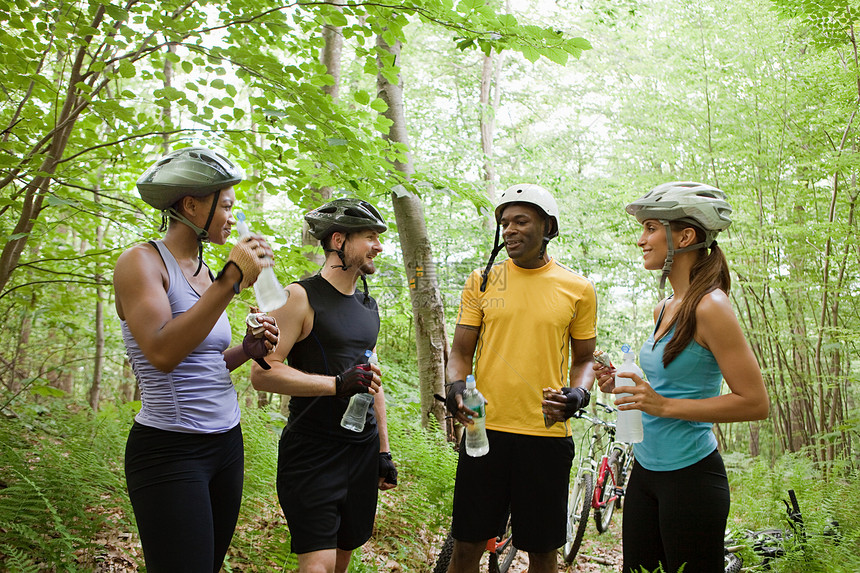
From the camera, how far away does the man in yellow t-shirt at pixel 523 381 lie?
3.02 metres

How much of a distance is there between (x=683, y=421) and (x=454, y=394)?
115cm

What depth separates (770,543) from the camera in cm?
482

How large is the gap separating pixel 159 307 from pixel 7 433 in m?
3.99

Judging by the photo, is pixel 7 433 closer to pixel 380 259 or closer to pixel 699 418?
pixel 699 418

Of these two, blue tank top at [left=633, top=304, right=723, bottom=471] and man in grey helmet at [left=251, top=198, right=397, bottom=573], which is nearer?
blue tank top at [left=633, top=304, right=723, bottom=471]

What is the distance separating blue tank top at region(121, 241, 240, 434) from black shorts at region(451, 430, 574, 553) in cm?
143

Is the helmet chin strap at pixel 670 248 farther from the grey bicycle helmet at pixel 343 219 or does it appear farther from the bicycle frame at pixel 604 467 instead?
the bicycle frame at pixel 604 467

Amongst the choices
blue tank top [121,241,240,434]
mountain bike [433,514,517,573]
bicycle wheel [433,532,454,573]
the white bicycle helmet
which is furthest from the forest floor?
the white bicycle helmet

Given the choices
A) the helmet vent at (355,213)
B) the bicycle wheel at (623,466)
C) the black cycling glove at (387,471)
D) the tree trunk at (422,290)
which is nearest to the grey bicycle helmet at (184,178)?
the helmet vent at (355,213)

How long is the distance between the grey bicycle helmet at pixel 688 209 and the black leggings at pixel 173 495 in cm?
227

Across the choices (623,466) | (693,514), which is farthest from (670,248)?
(623,466)

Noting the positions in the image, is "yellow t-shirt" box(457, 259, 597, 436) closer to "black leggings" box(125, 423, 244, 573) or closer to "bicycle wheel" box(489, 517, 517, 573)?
"bicycle wheel" box(489, 517, 517, 573)

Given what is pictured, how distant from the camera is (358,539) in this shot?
298cm

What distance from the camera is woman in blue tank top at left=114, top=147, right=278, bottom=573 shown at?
200cm
